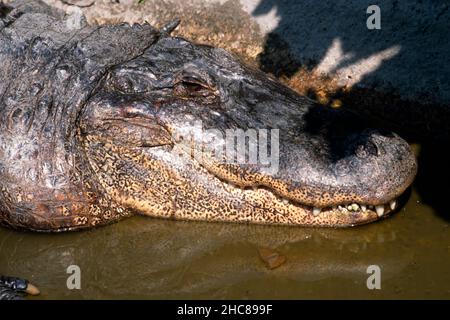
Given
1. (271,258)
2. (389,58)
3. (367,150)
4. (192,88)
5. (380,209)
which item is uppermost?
(389,58)

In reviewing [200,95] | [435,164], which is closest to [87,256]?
[200,95]

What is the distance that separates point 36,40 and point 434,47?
3126mm

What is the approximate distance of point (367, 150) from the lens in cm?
480

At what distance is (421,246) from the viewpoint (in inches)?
191

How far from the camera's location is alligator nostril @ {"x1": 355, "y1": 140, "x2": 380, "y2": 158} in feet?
15.7

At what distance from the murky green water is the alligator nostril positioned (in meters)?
0.51

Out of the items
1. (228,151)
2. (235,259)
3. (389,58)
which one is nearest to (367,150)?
(228,151)

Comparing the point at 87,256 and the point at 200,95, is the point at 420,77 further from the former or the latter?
the point at 87,256

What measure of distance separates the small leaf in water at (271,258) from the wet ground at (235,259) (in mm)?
29

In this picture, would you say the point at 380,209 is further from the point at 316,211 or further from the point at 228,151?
the point at 228,151

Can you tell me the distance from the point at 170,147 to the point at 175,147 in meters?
0.04

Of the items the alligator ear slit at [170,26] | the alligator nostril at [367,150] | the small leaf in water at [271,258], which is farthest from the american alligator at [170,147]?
the alligator ear slit at [170,26]

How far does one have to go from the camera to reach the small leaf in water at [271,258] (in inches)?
186

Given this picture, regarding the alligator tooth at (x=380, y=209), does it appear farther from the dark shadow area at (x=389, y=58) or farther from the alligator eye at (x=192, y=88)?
the alligator eye at (x=192, y=88)
